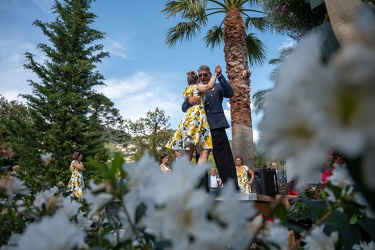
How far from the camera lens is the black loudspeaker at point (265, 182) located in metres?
7.95

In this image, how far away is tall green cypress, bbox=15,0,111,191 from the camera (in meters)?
16.6

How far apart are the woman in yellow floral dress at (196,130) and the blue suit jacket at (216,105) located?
8cm

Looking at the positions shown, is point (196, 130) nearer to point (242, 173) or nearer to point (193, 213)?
point (242, 173)

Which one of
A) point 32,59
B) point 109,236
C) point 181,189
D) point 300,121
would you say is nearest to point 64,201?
point 109,236

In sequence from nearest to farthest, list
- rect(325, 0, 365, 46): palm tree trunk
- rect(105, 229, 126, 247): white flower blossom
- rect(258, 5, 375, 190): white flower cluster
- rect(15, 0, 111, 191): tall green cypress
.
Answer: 1. rect(258, 5, 375, 190): white flower cluster
2. rect(105, 229, 126, 247): white flower blossom
3. rect(325, 0, 365, 46): palm tree trunk
4. rect(15, 0, 111, 191): tall green cypress

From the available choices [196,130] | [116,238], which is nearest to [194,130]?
[196,130]

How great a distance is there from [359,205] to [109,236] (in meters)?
0.52

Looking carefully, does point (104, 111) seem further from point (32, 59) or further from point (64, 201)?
point (64, 201)

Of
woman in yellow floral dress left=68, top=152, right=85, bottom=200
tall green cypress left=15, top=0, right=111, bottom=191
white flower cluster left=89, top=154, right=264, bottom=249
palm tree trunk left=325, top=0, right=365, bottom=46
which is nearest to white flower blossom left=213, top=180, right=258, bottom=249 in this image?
white flower cluster left=89, top=154, right=264, bottom=249

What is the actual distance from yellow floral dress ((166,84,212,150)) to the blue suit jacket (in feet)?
0.28

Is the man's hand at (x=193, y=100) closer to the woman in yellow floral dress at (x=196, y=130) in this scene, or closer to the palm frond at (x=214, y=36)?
the woman in yellow floral dress at (x=196, y=130)

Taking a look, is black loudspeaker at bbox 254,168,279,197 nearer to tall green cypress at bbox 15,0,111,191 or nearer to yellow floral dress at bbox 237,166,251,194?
yellow floral dress at bbox 237,166,251,194

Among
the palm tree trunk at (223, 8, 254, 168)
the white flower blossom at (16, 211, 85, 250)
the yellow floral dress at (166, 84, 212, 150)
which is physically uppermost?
the palm tree trunk at (223, 8, 254, 168)

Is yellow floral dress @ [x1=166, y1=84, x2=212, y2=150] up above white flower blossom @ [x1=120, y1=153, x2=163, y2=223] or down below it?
above
